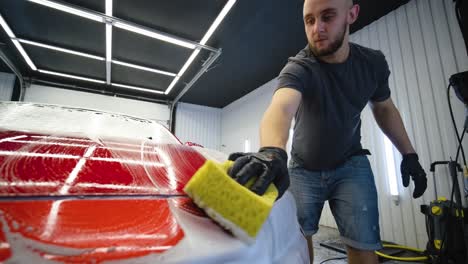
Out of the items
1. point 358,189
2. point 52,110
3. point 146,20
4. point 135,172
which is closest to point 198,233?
point 135,172

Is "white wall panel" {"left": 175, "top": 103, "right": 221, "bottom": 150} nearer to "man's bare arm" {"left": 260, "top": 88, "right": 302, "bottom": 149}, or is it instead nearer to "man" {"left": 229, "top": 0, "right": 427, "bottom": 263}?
"man" {"left": 229, "top": 0, "right": 427, "bottom": 263}

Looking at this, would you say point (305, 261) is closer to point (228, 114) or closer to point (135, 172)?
point (135, 172)

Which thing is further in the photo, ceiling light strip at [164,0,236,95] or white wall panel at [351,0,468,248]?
ceiling light strip at [164,0,236,95]

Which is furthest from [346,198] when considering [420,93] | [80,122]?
[420,93]

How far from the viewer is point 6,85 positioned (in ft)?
17.5

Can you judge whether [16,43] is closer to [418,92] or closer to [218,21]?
[218,21]

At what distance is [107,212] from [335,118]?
1.12 m

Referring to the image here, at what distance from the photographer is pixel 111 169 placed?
65 centimetres

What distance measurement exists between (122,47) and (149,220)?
15.4 ft

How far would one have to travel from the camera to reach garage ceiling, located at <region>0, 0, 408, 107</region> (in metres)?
3.28

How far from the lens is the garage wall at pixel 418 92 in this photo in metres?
2.45

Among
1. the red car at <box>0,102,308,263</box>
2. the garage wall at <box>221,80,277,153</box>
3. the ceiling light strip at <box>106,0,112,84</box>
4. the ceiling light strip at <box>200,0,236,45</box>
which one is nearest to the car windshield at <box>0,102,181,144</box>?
the red car at <box>0,102,308,263</box>

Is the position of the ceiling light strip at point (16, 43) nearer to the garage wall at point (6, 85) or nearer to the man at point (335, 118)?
the garage wall at point (6, 85)

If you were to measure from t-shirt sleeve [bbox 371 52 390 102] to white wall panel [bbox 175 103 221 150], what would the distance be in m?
6.26
